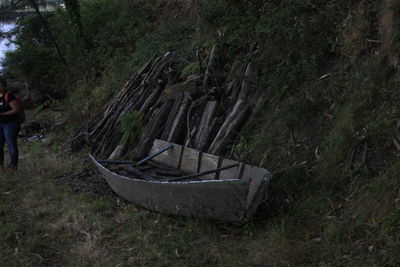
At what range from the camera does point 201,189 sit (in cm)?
557

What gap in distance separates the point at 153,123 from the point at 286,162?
3.45 meters

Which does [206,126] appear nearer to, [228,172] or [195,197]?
[228,172]

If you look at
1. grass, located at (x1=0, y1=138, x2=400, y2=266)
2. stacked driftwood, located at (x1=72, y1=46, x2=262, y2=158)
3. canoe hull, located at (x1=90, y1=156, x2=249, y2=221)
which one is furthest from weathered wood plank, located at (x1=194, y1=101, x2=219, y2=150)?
grass, located at (x1=0, y1=138, x2=400, y2=266)

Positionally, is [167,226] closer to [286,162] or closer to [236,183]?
[236,183]

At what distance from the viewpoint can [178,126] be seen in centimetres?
827

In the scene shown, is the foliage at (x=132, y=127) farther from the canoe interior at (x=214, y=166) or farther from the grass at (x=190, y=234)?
the grass at (x=190, y=234)

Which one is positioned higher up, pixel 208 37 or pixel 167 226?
pixel 208 37

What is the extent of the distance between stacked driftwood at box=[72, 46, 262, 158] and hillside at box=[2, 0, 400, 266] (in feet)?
0.22

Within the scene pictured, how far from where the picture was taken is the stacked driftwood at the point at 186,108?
759 cm

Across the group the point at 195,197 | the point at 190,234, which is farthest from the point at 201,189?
the point at 190,234

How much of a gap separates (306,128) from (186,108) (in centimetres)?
274

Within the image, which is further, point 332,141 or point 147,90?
point 147,90

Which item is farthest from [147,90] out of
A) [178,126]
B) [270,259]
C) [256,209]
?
[270,259]

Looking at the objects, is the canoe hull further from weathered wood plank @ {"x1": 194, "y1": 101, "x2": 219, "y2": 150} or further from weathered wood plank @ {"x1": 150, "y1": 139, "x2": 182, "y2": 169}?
weathered wood plank @ {"x1": 194, "y1": 101, "x2": 219, "y2": 150}
